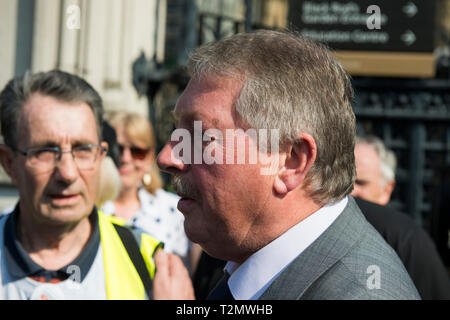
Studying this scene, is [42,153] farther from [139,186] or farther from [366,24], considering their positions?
[366,24]

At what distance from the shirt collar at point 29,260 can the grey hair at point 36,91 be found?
36 cm

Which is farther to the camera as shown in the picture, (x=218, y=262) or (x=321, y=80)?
(x=218, y=262)

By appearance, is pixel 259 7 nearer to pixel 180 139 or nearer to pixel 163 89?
pixel 163 89

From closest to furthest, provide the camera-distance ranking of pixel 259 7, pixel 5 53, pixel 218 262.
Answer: pixel 218 262
pixel 5 53
pixel 259 7

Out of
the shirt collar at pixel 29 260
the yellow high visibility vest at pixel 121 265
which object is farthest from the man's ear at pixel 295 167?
the shirt collar at pixel 29 260

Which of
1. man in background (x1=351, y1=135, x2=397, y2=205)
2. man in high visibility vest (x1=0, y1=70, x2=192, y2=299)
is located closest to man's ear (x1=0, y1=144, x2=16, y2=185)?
man in high visibility vest (x1=0, y1=70, x2=192, y2=299)

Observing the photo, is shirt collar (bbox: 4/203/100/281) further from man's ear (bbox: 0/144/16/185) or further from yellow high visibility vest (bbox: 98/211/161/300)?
man's ear (bbox: 0/144/16/185)

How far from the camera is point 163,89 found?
734cm

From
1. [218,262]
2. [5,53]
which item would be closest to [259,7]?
[5,53]

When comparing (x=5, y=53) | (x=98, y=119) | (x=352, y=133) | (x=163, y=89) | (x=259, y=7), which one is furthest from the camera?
(x=259, y=7)

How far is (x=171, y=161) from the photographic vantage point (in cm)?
159

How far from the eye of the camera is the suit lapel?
52.9 inches

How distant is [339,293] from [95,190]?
130cm

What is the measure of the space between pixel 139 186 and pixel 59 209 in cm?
190
